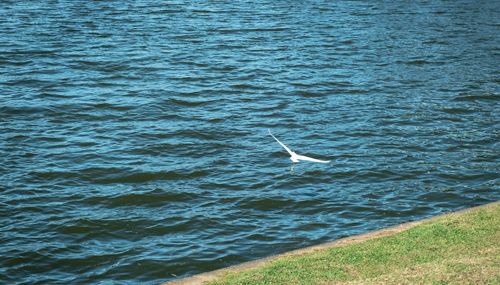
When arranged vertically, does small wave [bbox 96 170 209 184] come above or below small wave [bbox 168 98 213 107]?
above

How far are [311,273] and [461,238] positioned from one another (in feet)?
6.41

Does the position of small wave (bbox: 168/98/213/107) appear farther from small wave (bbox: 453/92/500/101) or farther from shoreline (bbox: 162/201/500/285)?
shoreline (bbox: 162/201/500/285)

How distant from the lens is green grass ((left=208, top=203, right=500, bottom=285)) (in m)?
9.15

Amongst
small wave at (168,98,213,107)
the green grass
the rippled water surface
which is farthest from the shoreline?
small wave at (168,98,213,107)

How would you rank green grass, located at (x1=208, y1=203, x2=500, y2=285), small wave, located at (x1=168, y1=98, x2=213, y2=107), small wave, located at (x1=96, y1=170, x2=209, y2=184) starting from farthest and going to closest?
small wave, located at (x1=168, y1=98, x2=213, y2=107)
small wave, located at (x1=96, y1=170, x2=209, y2=184)
green grass, located at (x1=208, y1=203, x2=500, y2=285)

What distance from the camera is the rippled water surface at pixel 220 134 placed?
13.1m

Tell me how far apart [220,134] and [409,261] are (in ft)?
28.0

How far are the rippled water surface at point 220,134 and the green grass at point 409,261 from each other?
2.15 metres

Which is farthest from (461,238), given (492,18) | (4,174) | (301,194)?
(492,18)

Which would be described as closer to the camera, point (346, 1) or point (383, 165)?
point (383, 165)

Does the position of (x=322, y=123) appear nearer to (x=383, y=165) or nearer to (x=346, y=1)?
(x=383, y=165)

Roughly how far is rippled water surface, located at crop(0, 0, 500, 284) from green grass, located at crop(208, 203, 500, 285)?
215cm

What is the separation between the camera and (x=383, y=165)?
52.9 ft

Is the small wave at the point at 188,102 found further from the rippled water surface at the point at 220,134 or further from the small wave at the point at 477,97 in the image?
the small wave at the point at 477,97
